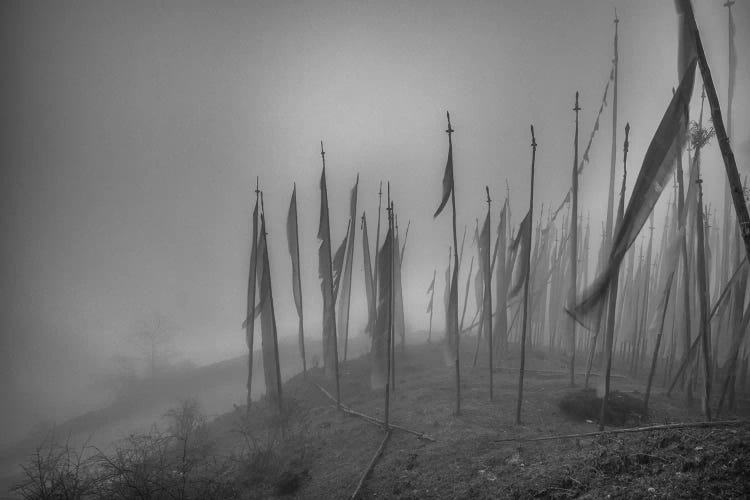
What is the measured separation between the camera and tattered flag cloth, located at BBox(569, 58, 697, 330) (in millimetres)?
3982

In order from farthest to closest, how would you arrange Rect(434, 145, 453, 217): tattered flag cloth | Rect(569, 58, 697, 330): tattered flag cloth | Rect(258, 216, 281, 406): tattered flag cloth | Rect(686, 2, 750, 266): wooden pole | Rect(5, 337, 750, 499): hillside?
Rect(258, 216, 281, 406): tattered flag cloth → Rect(434, 145, 453, 217): tattered flag cloth → Rect(5, 337, 750, 499): hillside → Rect(569, 58, 697, 330): tattered flag cloth → Rect(686, 2, 750, 266): wooden pole

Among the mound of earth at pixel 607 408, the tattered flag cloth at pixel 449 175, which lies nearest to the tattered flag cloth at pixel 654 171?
the tattered flag cloth at pixel 449 175

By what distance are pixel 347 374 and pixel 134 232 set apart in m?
239

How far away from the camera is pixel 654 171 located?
13.4 feet

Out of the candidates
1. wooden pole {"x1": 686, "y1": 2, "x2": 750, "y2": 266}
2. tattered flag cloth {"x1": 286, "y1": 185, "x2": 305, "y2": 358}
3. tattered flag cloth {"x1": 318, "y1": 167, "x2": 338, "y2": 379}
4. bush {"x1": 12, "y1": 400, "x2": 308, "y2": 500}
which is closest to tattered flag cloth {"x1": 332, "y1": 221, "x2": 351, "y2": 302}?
tattered flag cloth {"x1": 318, "y1": 167, "x2": 338, "y2": 379}

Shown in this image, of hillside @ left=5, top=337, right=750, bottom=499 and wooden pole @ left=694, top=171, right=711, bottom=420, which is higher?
wooden pole @ left=694, top=171, right=711, bottom=420

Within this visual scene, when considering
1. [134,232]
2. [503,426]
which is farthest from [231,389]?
[134,232]

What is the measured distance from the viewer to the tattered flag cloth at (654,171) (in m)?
3.98

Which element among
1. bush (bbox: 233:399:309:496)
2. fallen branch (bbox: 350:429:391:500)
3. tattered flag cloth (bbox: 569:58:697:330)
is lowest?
bush (bbox: 233:399:309:496)

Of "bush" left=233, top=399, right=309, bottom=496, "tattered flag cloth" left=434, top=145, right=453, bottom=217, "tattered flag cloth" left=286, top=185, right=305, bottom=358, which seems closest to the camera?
"bush" left=233, top=399, right=309, bottom=496

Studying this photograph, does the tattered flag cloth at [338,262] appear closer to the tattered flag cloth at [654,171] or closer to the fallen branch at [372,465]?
the fallen branch at [372,465]

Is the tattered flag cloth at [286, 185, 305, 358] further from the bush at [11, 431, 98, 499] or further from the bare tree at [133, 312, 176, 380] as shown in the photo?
the bare tree at [133, 312, 176, 380]

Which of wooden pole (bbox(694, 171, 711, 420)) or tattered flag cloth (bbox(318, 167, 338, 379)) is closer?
wooden pole (bbox(694, 171, 711, 420))

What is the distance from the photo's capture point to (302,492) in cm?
786
